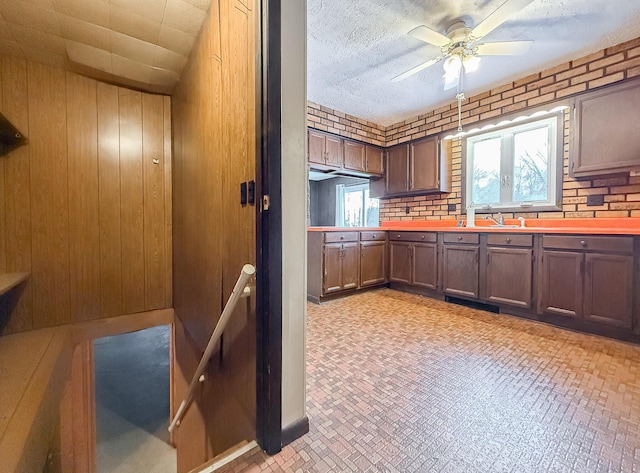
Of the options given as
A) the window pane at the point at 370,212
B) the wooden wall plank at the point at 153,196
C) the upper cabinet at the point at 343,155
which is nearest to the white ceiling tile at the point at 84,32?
the wooden wall plank at the point at 153,196

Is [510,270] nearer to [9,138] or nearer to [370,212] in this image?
[370,212]

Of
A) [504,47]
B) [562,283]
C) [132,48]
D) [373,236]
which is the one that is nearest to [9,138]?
[132,48]

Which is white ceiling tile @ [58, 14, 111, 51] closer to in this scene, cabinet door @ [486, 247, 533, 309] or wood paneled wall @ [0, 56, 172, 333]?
wood paneled wall @ [0, 56, 172, 333]

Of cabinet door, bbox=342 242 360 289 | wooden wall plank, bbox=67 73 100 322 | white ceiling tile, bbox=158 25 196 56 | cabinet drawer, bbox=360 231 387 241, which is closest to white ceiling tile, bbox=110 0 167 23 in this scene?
white ceiling tile, bbox=158 25 196 56

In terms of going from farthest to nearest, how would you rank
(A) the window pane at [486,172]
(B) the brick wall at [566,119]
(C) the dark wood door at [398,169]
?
(C) the dark wood door at [398,169]
(A) the window pane at [486,172]
(B) the brick wall at [566,119]

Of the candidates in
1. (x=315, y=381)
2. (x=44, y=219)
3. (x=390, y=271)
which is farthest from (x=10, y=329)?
(x=390, y=271)

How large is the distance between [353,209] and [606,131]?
3.92 m

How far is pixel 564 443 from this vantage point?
40.7 inches

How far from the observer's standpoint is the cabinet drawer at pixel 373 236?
3400mm

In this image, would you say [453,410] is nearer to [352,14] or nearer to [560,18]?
[352,14]

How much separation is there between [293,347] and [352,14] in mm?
2272

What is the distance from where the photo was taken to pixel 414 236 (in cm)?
336

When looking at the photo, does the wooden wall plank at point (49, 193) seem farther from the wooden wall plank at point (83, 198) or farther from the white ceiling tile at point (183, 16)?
the white ceiling tile at point (183, 16)

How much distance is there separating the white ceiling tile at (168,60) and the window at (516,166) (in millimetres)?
3208
